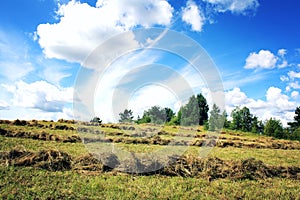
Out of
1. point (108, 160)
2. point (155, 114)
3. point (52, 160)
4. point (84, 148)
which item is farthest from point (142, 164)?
point (155, 114)

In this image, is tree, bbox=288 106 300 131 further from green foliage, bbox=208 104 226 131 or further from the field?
the field

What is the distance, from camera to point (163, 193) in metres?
5.59

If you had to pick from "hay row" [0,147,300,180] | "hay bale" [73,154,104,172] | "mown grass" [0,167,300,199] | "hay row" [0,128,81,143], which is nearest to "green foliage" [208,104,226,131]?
"hay row" [0,147,300,180]

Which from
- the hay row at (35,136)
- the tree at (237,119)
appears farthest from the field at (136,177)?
the tree at (237,119)

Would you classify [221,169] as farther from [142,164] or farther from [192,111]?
[192,111]

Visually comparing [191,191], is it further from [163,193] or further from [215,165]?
[215,165]

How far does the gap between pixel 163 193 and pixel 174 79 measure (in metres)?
5.37

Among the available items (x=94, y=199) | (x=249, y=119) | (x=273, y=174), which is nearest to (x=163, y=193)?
(x=94, y=199)

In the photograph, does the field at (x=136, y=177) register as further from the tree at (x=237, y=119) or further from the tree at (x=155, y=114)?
the tree at (x=237, y=119)

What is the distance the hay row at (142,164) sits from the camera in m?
6.78

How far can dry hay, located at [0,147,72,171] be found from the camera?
260 inches

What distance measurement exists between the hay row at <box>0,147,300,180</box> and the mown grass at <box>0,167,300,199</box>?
1.11 ft

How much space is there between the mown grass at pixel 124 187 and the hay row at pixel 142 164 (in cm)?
34

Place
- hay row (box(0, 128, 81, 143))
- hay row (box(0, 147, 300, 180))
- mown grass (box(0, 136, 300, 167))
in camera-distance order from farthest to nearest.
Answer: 1. hay row (box(0, 128, 81, 143))
2. mown grass (box(0, 136, 300, 167))
3. hay row (box(0, 147, 300, 180))
